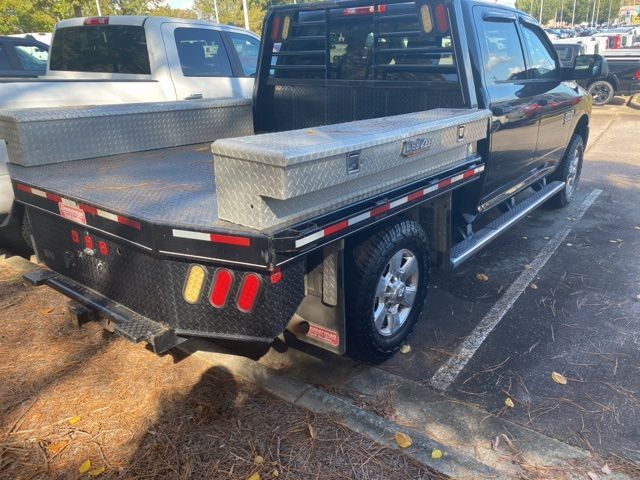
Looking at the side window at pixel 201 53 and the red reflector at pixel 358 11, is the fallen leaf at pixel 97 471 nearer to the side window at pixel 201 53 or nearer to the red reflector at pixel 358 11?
the red reflector at pixel 358 11

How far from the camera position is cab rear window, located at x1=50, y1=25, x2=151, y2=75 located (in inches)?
239

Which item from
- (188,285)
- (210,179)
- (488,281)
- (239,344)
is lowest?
(488,281)

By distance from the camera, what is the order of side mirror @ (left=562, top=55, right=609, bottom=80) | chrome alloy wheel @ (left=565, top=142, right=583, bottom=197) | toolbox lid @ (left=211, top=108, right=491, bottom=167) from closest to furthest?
toolbox lid @ (left=211, top=108, right=491, bottom=167) < side mirror @ (left=562, top=55, right=609, bottom=80) < chrome alloy wheel @ (left=565, top=142, right=583, bottom=197)

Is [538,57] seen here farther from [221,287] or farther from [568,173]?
[221,287]

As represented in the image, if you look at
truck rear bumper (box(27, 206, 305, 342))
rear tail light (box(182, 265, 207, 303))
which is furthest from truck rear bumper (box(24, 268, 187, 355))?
rear tail light (box(182, 265, 207, 303))

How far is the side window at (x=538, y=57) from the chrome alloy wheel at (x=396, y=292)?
8.70 feet

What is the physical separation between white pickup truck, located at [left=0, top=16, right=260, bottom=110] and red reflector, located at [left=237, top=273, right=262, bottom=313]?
3.67m

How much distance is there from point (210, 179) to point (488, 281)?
2597 millimetres

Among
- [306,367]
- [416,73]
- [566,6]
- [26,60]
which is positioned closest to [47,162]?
[306,367]

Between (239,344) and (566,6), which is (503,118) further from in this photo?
(566,6)

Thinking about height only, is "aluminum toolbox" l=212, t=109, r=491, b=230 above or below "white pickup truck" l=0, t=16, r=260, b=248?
below

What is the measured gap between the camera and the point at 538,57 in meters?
5.19

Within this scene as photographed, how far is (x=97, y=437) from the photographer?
2.81 meters

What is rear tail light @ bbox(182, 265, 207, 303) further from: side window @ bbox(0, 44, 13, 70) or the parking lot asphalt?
side window @ bbox(0, 44, 13, 70)
